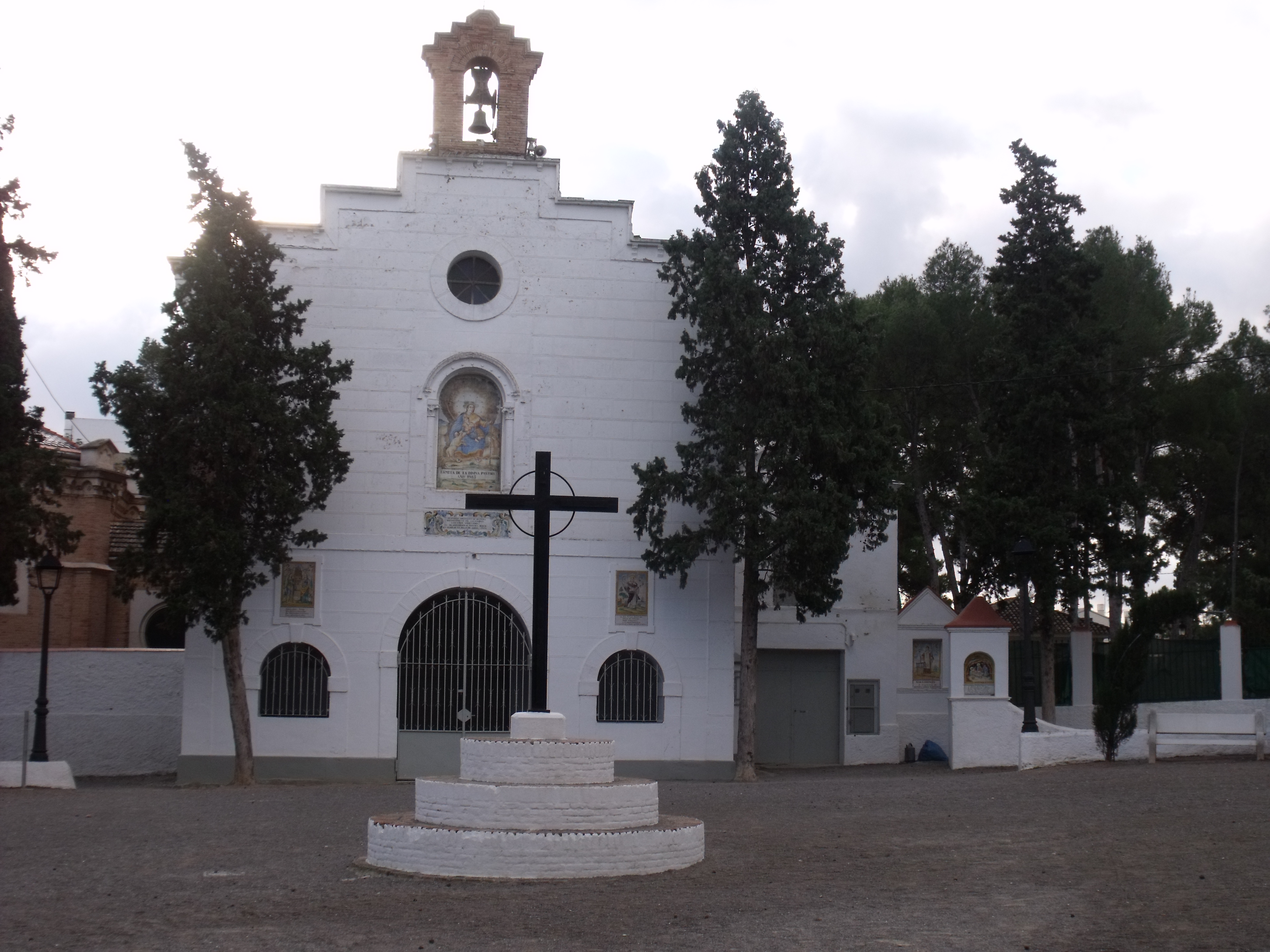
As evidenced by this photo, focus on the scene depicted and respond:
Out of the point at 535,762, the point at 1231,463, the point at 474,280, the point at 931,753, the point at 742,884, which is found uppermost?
Answer: the point at 474,280

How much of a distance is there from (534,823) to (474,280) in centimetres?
1311

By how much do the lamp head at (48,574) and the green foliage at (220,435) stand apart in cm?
94

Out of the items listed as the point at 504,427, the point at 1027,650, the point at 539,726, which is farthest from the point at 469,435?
the point at 539,726

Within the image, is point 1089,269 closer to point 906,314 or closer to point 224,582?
point 906,314

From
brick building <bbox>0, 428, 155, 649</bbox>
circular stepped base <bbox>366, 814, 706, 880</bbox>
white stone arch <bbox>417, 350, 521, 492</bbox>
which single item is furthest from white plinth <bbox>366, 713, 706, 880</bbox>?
brick building <bbox>0, 428, 155, 649</bbox>

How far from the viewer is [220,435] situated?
65.8 feet

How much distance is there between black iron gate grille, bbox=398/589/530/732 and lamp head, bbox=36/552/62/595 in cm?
505

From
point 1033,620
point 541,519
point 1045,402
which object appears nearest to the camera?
point 541,519

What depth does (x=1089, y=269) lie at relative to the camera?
25.5 m

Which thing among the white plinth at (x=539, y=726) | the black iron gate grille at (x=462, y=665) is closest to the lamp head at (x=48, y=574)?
the black iron gate grille at (x=462, y=665)

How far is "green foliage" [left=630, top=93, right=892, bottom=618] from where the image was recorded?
21234 mm

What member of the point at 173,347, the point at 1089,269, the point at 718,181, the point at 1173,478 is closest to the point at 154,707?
the point at 173,347

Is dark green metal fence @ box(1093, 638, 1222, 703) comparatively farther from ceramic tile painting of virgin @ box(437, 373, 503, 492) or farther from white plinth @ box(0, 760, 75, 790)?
white plinth @ box(0, 760, 75, 790)

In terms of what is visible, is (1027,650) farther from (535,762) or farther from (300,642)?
→ (535,762)
